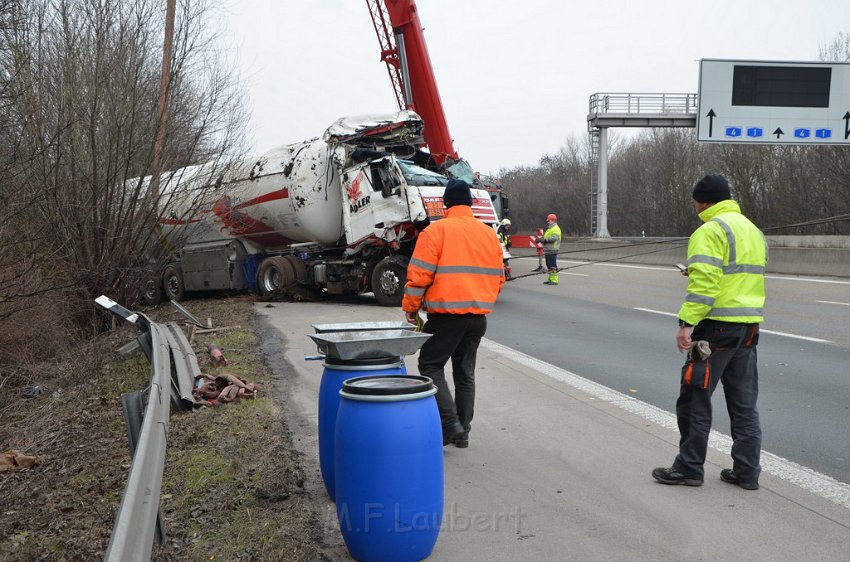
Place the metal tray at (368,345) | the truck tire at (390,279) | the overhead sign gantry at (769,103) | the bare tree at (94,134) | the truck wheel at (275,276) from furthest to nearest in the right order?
1. the overhead sign gantry at (769,103)
2. the truck wheel at (275,276)
3. the truck tire at (390,279)
4. the bare tree at (94,134)
5. the metal tray at (368,345)

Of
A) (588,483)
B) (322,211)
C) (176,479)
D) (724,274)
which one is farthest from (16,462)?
(322,211)

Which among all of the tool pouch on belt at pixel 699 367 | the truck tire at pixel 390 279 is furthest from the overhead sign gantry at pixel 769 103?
the tool pouch on belt at pixel 699 367

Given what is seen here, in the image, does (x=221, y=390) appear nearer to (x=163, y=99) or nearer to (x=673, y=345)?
(x=673, y=345)

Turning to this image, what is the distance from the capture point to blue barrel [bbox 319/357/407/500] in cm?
426

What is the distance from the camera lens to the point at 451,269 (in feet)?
16.8

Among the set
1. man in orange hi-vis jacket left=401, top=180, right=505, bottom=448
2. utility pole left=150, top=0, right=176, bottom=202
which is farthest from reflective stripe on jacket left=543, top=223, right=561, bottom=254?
man in orange hi-vis jacket left=401, top=180, right=505, bottom=448

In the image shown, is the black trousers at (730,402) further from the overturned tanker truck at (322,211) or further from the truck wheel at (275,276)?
the truck wheel at (275,276)

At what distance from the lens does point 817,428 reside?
610 cm

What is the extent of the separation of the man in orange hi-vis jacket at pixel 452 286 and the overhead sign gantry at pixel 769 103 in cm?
1853

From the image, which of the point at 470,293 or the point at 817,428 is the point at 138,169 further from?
the point at 817,428

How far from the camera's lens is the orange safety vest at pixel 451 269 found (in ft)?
16.7

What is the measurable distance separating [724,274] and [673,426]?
6.15 ft

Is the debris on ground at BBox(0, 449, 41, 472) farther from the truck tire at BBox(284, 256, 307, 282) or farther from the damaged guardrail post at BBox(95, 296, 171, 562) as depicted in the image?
the truck tire at BBox(284, 256, 307, 282)

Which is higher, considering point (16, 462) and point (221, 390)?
point (221, 390)
